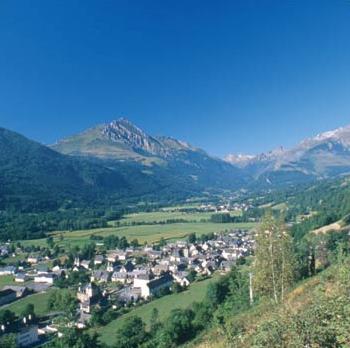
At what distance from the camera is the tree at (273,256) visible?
27906 millimetres

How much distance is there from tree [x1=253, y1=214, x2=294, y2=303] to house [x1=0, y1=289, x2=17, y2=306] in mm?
47215

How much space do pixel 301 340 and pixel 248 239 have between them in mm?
101288

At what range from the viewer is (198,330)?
38.3 m

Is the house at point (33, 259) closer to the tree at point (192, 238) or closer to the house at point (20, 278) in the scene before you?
the house at point (20, 278)

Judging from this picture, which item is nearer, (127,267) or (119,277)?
(119,277)

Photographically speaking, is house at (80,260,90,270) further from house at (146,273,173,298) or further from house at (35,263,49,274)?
house at (146,273,173,298)

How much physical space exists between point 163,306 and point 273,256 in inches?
1196

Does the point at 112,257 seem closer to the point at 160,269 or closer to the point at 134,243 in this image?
the point at 134,243

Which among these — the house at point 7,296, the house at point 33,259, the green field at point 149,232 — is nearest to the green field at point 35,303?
the house at point 7,296

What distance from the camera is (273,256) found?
2802 cm

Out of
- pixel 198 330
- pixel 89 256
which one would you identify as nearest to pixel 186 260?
pixel 89 256

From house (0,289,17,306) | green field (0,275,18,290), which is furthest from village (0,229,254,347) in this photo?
green field (0,275,18,290)

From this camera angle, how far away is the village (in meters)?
53.0

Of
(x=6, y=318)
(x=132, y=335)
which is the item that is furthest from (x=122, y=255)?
(x=132, y=335)
